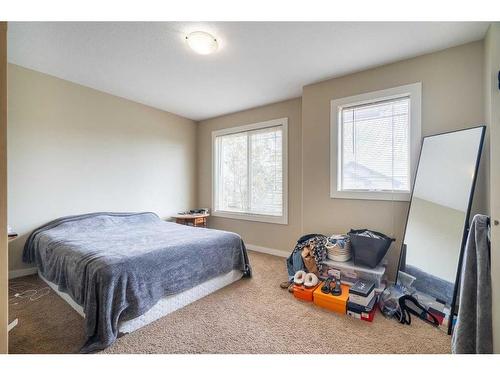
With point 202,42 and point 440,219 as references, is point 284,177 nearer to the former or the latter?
point 440,219

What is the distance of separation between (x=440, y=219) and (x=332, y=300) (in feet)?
3.88

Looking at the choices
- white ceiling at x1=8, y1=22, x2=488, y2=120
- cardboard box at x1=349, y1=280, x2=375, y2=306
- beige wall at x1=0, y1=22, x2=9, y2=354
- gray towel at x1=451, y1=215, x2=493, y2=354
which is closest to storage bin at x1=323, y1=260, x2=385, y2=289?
cardboard box at x1=349, y1=280, x2=375, y2=306

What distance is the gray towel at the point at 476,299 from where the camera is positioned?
121 cm

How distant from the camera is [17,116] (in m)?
2.60

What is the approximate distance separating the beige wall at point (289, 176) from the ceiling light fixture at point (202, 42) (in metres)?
1.69

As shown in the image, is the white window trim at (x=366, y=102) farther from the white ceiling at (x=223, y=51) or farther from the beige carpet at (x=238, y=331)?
the beige carpet at (x=238, y=331)

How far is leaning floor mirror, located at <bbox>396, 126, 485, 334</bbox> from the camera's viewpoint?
1.81m

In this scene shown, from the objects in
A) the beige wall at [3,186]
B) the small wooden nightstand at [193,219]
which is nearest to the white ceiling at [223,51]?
the beige wall at [3,186]

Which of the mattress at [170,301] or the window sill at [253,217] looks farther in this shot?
the window sill at [253,217]

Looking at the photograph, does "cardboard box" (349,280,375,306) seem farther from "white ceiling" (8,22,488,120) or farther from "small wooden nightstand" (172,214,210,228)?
"small wooden nightstand" (172,214,210,228)

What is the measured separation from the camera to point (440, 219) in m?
1.98

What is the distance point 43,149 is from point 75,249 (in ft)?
5.34
